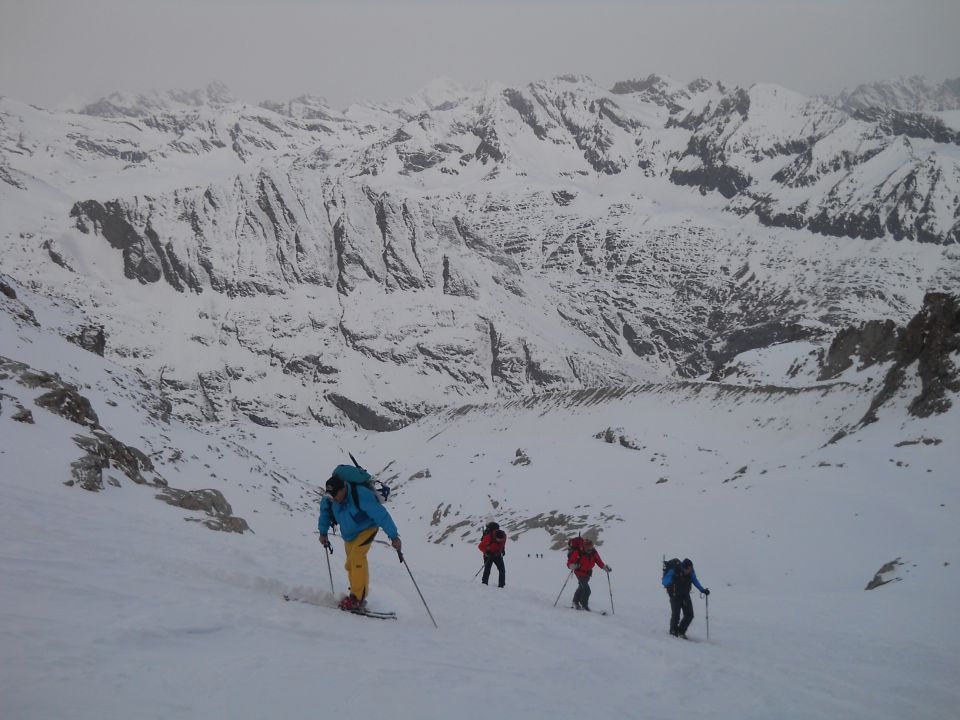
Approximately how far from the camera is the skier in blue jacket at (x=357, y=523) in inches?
351

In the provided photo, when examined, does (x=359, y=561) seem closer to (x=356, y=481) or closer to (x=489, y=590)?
(x=356, y=481)

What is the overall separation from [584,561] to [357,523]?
7.12 meters

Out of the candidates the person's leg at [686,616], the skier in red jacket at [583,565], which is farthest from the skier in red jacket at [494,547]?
the person's leg at [686,616]

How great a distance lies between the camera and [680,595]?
12.4m

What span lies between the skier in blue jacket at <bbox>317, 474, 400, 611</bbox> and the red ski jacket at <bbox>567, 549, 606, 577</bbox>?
6.53m

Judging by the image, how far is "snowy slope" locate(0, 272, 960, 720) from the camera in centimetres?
560

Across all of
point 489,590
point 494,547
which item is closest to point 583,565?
point 489,590

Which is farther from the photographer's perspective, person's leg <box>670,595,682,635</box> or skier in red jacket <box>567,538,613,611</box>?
skier in red jacket <box>567,538,613,611</box>

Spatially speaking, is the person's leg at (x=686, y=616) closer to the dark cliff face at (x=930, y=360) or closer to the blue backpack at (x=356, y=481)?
the blue backpack at (x=356, y=481)

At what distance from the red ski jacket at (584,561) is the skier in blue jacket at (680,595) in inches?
86.0

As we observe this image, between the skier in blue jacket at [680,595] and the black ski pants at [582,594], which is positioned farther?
the black ski pants at [582,594]

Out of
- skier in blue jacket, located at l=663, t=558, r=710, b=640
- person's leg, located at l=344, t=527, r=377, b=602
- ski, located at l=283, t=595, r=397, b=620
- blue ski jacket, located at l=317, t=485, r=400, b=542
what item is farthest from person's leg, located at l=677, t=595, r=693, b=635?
blue ski jacket, located at l=317, t=485, r=400, b=542

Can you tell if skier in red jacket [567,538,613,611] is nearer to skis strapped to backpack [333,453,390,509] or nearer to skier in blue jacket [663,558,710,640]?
skier in blue jacket [663,558,710,640]

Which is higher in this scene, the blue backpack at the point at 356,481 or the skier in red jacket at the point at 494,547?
the blue backpack at the point at 356,481
